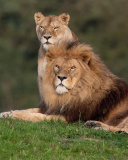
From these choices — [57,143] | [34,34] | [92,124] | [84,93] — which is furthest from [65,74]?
[34,34]

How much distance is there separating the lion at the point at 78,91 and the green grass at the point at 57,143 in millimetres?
548

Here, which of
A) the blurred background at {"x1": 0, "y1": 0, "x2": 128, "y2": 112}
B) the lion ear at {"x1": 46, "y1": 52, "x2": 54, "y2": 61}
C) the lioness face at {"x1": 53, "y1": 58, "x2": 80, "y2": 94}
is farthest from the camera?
the blurred background at {"x1": 0, "y1": 0, "x2": 128, "y2": 112}

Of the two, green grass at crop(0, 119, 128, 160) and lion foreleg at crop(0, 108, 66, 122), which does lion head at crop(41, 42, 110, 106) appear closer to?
lion foreleg at crop(0, 108, 66, 122)

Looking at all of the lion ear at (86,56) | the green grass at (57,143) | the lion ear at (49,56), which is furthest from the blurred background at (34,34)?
the green grass at (57,143)

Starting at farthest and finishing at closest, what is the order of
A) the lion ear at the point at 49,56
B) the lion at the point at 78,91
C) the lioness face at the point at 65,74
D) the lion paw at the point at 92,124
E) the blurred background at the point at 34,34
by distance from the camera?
1. the blurred background at the point at 34,34
2. the lion ear at the point at 49,56
3. the lion at the point at 78,91
4. the lioness face at the point at 65,74
5. the lion paw at the point at 92,124

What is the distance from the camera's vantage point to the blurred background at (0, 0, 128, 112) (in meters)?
31.9

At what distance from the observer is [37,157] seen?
18.0ft

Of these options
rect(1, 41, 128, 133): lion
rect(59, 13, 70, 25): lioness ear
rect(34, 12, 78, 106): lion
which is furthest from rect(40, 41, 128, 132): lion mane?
rect(59, 13, 70, 25): lioness ear

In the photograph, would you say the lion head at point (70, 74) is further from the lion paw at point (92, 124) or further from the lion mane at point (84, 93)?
the lion paw at point (92, 124)

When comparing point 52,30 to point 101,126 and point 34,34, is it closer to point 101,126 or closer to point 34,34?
point 101,126

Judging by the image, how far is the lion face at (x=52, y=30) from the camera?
9703 mm

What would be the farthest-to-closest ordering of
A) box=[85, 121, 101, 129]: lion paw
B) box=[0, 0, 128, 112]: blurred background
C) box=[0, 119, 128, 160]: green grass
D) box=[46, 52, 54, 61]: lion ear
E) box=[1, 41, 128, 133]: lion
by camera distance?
box=[0, 0, 128, 112]: blurred background
box=[46, 52, 54, 61]: lion ear
box=[1, 41, 128, 133]: lion
box=[85, 121, 101, 129]: lion paw
box=[0, 119, 128, 160]: green grass

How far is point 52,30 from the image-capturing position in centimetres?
1006

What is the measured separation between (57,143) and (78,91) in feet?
5.13
